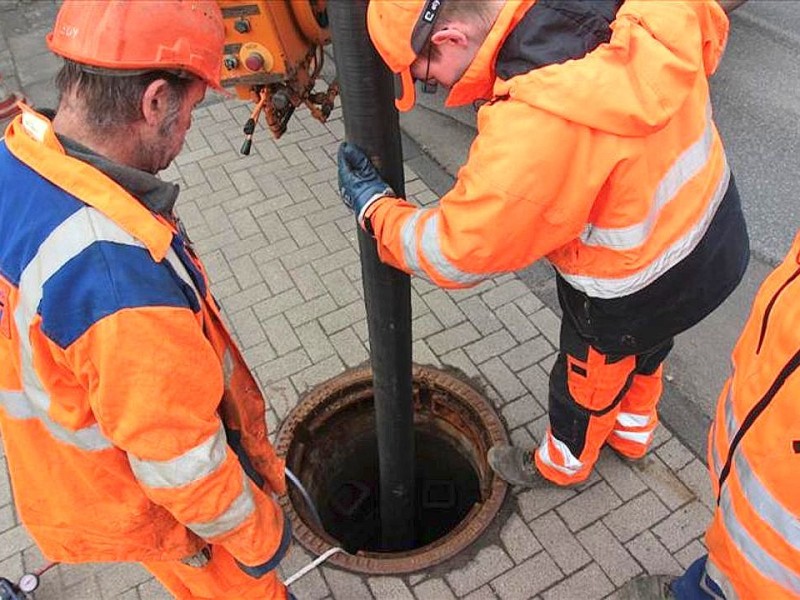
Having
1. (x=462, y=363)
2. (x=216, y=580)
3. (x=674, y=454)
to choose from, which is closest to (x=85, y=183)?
(x=216, y=580)

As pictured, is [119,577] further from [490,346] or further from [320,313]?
[490,346]

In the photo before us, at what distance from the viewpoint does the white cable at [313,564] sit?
2805 millimetres

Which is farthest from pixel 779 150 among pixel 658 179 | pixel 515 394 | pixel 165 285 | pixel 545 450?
pixel 165 285

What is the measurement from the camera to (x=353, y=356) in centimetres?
366

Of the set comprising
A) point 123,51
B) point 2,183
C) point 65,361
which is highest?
point 123,51

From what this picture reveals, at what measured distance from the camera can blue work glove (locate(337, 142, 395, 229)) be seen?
2027mm

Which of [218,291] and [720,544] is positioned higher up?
[720,544]

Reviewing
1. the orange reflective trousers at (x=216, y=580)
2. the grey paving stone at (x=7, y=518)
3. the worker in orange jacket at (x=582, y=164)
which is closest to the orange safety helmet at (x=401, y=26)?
the worker in orange jacket at (x=582, y=164)

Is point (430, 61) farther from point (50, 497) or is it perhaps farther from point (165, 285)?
point (50, 497)

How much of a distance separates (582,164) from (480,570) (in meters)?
1.79

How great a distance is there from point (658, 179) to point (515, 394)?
1705 millimetres

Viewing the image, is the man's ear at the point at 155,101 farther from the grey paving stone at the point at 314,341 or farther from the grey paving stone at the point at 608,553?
the grey paving stone at the point at 608,553

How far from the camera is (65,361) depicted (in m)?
1.55

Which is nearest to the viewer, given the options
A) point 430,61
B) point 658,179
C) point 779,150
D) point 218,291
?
point 430,61
